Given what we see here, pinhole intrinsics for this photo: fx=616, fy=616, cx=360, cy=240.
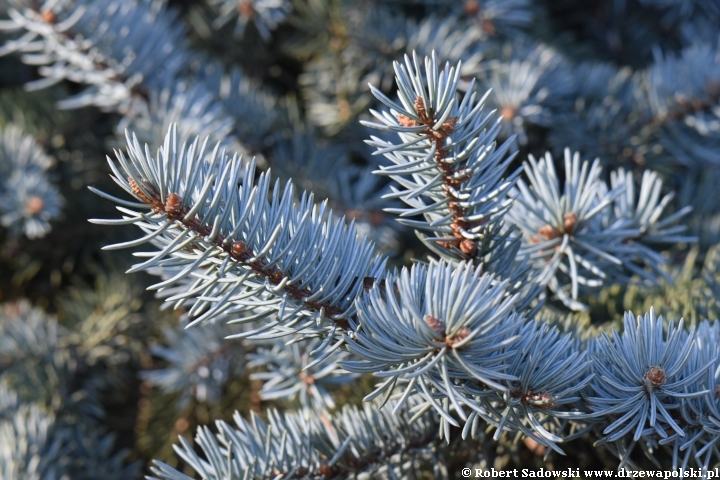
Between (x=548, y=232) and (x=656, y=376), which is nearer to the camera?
(x=656, y=376)

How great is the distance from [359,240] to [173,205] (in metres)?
0.19

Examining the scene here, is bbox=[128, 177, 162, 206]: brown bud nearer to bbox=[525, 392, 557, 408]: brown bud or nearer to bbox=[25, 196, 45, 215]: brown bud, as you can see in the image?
bbox=[525, 392, 557, 408]: brown bud

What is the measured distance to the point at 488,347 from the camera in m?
0.27

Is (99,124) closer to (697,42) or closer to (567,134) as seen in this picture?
(567,134)

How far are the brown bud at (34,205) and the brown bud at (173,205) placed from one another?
0.37 m

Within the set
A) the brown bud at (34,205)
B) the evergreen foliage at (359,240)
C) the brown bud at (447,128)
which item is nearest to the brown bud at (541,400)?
the evergreen foliage at (359,240)

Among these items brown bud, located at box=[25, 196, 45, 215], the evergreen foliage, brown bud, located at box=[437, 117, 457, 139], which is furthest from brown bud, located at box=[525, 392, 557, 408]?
brown bud, located at box=[25, 196, 45, 215]

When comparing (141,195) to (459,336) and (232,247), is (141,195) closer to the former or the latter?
(232,247)

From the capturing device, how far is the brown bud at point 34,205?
58 cm

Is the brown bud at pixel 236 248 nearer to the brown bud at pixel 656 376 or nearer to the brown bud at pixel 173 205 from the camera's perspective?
the brown bud at pixel 173 205

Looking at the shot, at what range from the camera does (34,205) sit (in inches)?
22.7

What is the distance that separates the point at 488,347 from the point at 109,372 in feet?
1.73

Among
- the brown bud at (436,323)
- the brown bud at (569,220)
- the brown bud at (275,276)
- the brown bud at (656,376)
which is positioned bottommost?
the brown bud at (275,276)

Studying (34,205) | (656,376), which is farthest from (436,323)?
(34,205)
